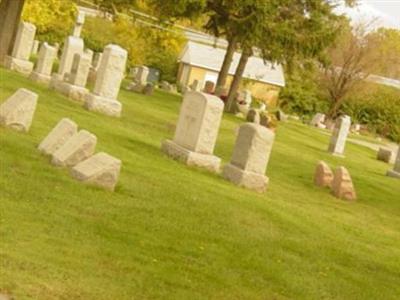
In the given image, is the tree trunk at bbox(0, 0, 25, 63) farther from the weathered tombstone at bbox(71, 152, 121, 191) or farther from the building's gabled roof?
the building's gabled roof

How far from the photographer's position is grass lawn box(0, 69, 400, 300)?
7.39 metres

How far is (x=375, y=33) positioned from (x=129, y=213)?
58.5m

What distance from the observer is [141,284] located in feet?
24.1

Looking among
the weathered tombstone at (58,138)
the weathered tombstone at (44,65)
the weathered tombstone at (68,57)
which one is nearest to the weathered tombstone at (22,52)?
the weathered tombstone at (44,65)

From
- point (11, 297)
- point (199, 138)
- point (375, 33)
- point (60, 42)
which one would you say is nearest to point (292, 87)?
point (375, 33)

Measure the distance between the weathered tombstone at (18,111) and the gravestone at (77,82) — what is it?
8025mm

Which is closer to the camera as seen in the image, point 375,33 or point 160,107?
point 160,107

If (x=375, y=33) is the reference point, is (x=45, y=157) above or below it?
below

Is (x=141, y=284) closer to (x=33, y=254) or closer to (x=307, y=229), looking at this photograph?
(x=33, y=254)

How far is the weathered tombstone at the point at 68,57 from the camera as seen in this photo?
24.2 meters

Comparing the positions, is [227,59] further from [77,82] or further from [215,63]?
[215,63]

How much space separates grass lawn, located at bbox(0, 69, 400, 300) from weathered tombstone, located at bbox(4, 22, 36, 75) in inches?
427

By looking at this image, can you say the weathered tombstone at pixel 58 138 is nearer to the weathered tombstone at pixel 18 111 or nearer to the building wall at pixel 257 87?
the weathered tombstone at pixel 18 111

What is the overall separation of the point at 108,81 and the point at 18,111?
6834mm
